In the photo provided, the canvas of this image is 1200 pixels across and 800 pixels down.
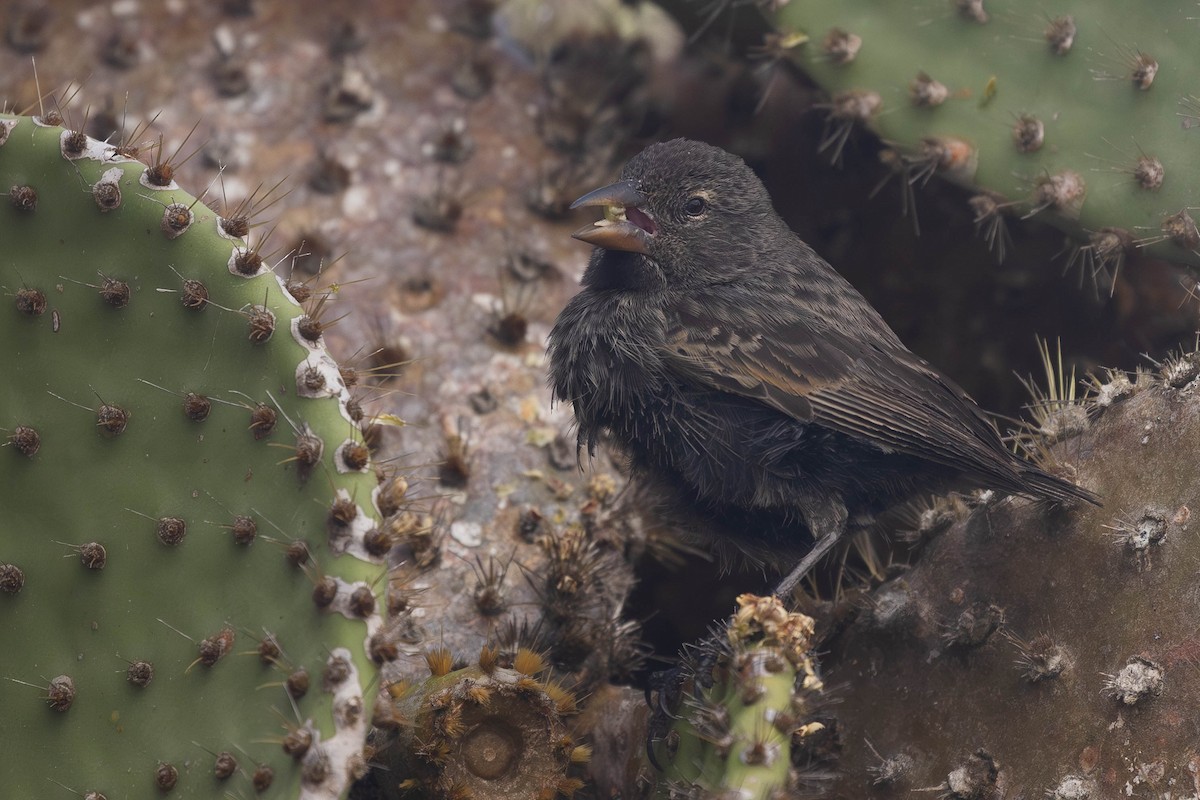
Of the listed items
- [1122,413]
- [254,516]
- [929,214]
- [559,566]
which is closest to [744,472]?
[559,566]

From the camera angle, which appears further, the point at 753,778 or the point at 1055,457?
the point at 1055,457

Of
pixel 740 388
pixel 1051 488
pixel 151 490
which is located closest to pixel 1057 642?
pixel 1051 488

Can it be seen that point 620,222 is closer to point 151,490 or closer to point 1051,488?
point 1051,488

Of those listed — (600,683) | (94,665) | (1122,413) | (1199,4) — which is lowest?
(600,683)

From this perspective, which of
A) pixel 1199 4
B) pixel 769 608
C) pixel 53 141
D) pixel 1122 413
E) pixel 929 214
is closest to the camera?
pixel 769 608

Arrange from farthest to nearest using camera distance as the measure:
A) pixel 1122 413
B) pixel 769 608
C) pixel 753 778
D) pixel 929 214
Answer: pixel 929 214
pixel 1122 413
pixel 769 608
pixel 753 778

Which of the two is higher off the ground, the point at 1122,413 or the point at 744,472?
the point at 1122,413

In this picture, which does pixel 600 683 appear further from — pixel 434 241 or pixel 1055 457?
pixel 434 241
